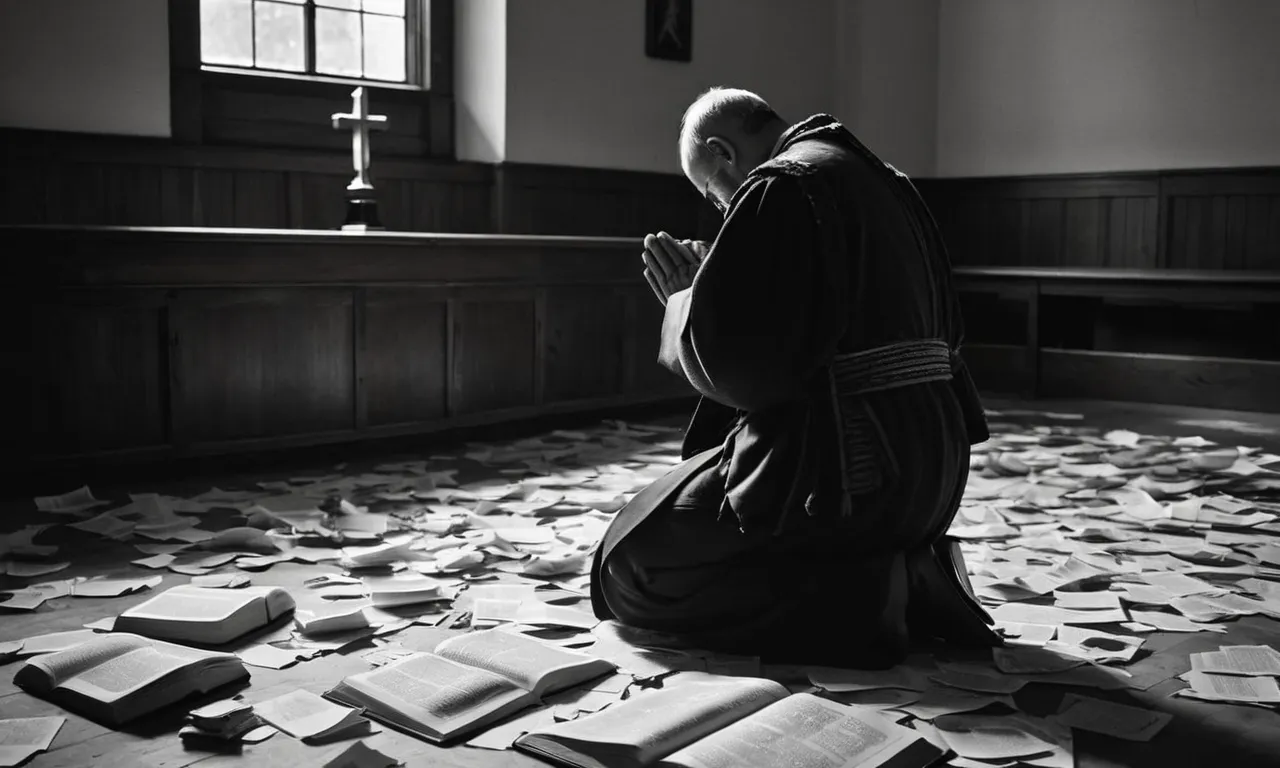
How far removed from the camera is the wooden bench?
23.3 feet

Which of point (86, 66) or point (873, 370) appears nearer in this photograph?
point (873, 370)

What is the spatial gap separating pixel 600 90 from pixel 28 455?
4202 millimetres

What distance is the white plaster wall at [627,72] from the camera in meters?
7.25

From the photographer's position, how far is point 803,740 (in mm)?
2250

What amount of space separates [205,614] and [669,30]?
18.9ft

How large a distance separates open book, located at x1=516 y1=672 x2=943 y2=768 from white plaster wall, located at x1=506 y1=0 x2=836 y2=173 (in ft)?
17.2

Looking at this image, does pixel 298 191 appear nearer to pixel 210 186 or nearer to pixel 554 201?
pixel 210 186

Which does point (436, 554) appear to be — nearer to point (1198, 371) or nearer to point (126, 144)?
point (126, 144)

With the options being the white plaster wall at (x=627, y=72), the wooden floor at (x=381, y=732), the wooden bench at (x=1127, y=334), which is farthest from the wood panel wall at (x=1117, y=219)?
the wooden floor at (x=381, y=732)

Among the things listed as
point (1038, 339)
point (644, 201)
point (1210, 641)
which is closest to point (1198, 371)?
point (1038, 339)

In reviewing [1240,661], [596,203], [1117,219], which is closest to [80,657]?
[1240,661]

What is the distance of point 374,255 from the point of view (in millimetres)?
5488

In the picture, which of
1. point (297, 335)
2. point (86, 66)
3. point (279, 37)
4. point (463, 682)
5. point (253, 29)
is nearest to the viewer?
point (463, 682)

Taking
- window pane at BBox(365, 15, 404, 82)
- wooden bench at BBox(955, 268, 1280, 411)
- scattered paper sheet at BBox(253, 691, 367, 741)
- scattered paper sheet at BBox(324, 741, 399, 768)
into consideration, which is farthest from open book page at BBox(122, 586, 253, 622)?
wooden bench at BBox(955, 268, 1280, 411)
